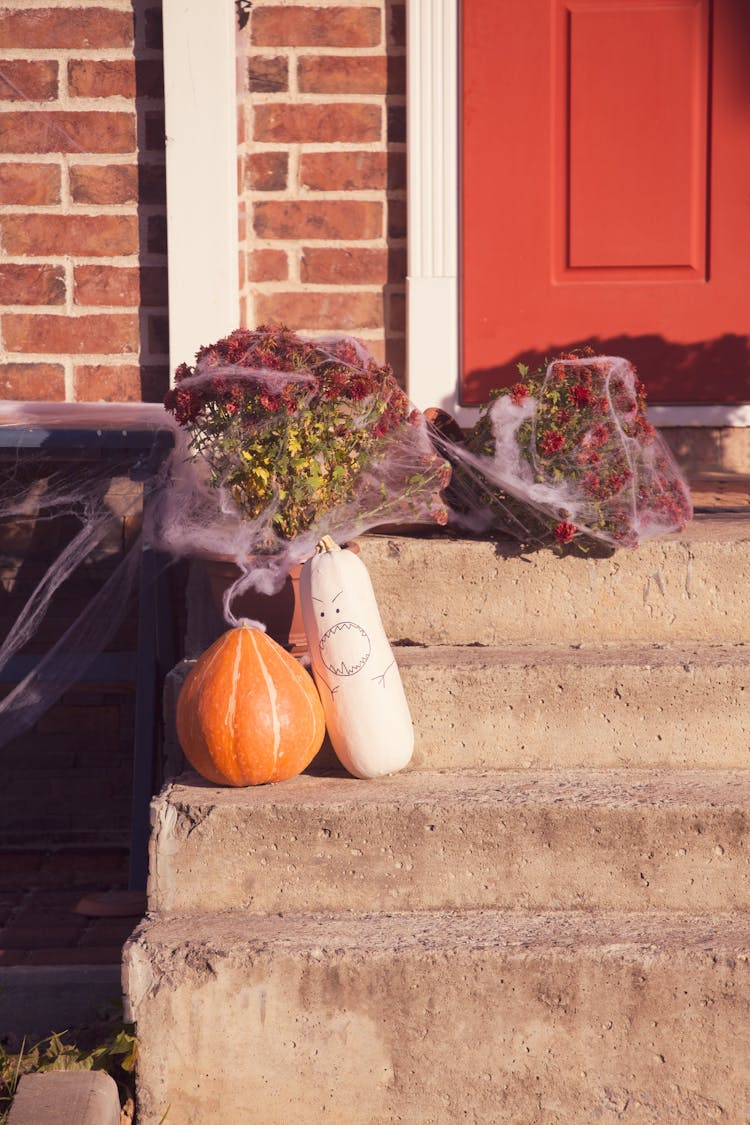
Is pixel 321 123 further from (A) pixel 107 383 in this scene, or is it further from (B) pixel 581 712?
(B) pixel 581 712

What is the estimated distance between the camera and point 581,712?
2.73 meters

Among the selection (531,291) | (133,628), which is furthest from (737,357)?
(133,628)

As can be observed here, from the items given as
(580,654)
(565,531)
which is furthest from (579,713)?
(565,531)

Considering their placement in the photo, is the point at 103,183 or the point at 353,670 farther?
the point at 103,183

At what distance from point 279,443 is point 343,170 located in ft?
4.92

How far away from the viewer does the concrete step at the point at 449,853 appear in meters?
2.44

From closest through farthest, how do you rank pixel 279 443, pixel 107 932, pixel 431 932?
pixel 431 932, pixel 279 443, pixel 107 932

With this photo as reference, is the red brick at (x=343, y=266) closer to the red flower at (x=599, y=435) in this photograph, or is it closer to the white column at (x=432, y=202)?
the white column at (x=432, y=202)

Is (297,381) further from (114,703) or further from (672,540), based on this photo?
(114,703)

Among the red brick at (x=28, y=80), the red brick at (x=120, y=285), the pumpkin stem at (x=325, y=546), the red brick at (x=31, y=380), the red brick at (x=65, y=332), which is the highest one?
the red brick at (x=28, y=80)

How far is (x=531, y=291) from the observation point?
4.10 meters

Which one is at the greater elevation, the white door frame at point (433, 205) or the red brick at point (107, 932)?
the white door frame at point (433, 205)

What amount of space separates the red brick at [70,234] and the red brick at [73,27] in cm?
53

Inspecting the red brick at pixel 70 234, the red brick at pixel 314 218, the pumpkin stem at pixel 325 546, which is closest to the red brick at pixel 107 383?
the red brick at pixel 70 234
